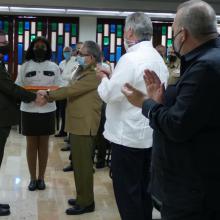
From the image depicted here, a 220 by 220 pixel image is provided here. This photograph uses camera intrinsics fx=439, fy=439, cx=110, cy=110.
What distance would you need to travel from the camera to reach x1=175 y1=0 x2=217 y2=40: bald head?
181cm

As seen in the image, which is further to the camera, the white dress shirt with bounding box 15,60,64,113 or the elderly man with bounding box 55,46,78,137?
the elderly man with bounding box 55,46,78,137

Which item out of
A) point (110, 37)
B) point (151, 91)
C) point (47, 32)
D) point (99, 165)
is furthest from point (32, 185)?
point (110, 37)

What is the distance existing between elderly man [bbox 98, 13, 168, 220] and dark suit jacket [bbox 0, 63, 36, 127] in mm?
1120

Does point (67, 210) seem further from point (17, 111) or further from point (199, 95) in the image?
point (199, 95)

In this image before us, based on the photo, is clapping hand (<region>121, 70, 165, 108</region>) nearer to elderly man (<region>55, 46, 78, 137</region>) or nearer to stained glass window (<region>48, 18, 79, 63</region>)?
elderly man (<region>55, 46, 78, 137</region>)

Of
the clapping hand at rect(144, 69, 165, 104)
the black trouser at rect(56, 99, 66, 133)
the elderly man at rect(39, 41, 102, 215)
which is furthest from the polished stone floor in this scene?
the clapping hand at rect(144, 69, 165, 104)

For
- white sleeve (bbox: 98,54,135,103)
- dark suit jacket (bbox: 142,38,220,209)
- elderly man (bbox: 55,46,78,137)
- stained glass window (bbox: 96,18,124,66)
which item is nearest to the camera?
dark suit jacket (bbox: 142,38,220,209)

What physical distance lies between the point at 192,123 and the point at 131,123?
1.15 meters

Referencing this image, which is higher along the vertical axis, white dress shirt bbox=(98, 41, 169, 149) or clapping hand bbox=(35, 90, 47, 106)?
white dress shirt bbox=(98, 41, 169, 149)

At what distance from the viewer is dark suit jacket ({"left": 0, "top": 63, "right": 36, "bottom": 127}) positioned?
3705mm

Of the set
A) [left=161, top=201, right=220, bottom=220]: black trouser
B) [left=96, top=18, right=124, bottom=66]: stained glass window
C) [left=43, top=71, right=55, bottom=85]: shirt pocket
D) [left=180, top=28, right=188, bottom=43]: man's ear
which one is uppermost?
[left=180, top=28, right=188, bottom=43]: man's ear

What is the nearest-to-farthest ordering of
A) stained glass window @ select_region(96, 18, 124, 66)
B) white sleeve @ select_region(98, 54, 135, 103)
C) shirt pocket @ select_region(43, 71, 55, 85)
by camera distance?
white sleeve @ select_region(98, 54, 135, 103), shirt pocket @ select_region(43, 71, 55, 85), stained glass window @ select_region(96, 18, 124, 66)

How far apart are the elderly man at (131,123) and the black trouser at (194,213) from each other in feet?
3.32

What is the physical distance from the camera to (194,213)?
1.81 meters
